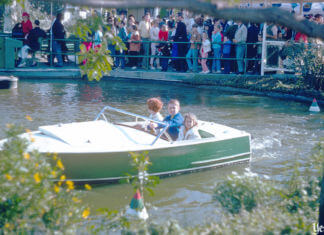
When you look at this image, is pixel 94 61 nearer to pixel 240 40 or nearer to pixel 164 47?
pixel 240 40

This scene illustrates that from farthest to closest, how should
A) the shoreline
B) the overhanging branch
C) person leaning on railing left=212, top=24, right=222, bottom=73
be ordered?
person leaning on railing left=212, top=24, right=222, bottom=73 < the shoreline < the overhanging branch

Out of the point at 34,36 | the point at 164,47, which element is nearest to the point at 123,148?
the point at 164,47

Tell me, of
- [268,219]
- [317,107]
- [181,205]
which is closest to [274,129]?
[317,107]

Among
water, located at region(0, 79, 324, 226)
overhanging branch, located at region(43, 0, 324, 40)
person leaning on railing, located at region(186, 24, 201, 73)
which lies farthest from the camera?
person leaning on railing, located at region(186, 24, 201, 73)

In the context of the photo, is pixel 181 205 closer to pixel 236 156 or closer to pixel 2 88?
pixel 236 156

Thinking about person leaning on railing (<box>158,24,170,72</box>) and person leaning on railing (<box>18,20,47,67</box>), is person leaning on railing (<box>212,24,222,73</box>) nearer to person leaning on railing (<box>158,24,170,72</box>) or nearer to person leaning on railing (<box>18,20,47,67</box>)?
person leaning on railing (<box>158,24,170,72</box>)

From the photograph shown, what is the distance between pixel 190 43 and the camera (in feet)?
62.6

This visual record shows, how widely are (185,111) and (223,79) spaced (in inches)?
191

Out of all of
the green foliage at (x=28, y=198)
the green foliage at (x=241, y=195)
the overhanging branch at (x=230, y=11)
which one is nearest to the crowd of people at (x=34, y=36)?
the green foliage at (x=28, y=198)

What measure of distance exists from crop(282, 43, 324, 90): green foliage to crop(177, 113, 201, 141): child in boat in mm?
8747

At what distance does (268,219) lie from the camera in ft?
14.7

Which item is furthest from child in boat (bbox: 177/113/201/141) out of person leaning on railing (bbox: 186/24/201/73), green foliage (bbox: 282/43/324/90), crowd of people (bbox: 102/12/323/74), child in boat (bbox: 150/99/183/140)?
person leaning on railing (bbox: 186/24/201/73)

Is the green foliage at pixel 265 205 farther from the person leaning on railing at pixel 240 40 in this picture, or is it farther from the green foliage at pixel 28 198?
the person leaning on railing at pixel 240 40

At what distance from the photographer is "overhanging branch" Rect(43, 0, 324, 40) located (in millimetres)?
4059
